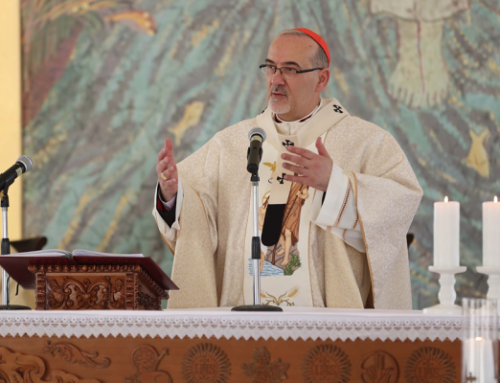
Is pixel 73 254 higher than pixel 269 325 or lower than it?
higher

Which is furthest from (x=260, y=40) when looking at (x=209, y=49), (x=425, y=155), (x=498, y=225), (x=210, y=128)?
(x=498, y=225)

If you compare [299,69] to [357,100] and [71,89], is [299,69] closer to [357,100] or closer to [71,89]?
[357,100]

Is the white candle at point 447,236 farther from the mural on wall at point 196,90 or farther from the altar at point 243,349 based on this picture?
the mural on wall at point 196,90

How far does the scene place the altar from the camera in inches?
107

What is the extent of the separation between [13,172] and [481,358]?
87.5 inches

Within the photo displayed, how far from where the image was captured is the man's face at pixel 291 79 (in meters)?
4.52

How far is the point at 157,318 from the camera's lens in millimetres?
2762

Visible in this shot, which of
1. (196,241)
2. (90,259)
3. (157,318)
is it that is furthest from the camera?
(196,241)

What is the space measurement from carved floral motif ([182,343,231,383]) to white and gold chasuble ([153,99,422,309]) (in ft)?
4.34

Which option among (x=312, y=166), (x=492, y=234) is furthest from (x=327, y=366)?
(x=312, y=166)

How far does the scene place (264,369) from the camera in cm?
272

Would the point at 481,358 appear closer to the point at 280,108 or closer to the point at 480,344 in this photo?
the point at 480,344

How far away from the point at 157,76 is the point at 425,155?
7.56 feet

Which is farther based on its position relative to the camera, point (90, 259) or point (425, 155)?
point (425, 155)
